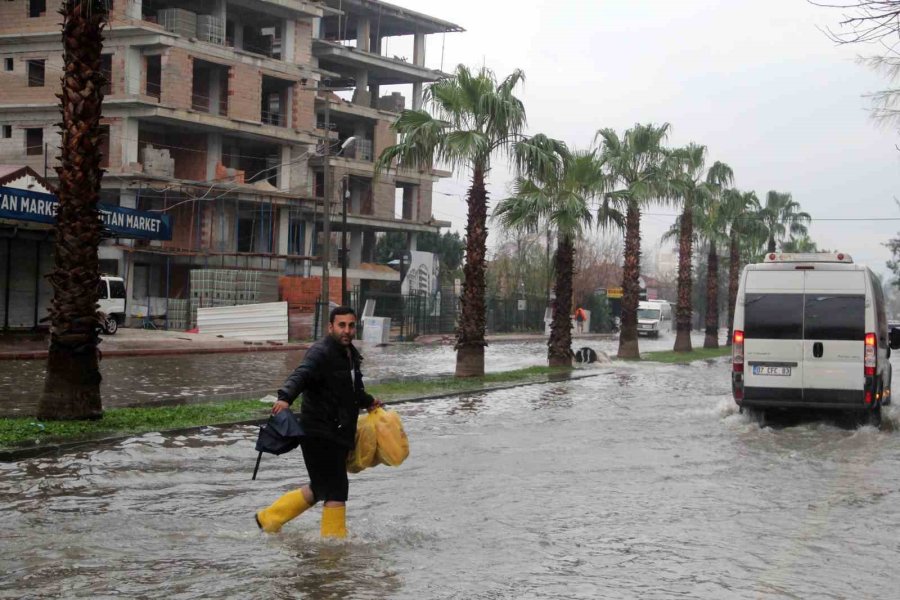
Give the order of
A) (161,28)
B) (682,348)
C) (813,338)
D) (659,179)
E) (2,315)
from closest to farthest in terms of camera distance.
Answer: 1. (813,338)
2. (2,315)
3. (659,179)
4. (682,348)
5. (161,28)

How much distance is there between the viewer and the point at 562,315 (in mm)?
30141

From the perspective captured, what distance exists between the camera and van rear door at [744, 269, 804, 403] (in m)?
15.2

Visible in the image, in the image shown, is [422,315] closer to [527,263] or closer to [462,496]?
[527,263]

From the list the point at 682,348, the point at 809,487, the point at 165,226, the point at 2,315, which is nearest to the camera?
the point at 809,487

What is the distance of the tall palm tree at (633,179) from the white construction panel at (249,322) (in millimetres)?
12775

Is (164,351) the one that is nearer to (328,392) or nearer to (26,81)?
(328,392)

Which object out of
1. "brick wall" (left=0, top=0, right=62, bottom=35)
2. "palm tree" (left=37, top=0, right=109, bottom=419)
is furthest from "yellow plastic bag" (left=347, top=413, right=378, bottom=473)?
"brick wall" (left=0, top=0, right=62, bottom=35)

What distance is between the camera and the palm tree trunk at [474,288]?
976 inches

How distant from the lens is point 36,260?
2945 cm

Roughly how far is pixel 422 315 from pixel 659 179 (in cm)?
1974

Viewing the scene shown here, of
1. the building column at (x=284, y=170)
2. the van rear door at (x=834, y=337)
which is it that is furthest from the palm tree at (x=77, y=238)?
the building column at (x=284, y=170)

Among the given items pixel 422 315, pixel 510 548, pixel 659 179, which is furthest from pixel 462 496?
pixel 422 315

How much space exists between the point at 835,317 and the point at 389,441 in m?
9.70

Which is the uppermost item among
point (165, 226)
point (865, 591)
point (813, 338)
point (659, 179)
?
point (659, 179)
